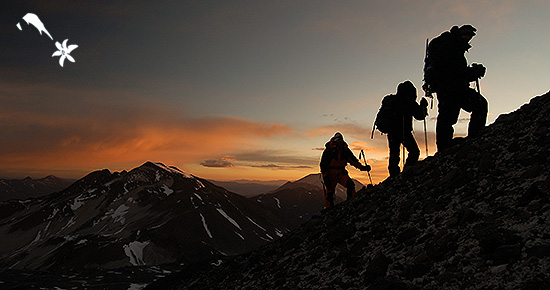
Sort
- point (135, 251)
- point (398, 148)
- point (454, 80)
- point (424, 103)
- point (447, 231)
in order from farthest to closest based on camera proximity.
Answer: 1. point (135, 251)
2. point (398, 148)
3. point (424, 103)
4. point (454, 80)
5. point (447, 231)

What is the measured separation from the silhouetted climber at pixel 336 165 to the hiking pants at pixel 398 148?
1.22 m

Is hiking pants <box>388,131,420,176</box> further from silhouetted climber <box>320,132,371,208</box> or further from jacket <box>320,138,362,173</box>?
jacket <box>320,138,362,173</box>

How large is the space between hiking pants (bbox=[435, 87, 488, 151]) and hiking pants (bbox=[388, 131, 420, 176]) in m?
1.65

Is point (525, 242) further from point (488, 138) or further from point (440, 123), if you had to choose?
point (440, 123)

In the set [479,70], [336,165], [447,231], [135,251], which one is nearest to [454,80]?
[479,70]

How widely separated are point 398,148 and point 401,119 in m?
1.22

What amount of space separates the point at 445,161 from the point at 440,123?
83.9 inches

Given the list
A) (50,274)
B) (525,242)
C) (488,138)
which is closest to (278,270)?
(525,242)

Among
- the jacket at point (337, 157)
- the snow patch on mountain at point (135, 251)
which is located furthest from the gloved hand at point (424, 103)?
the snow patch on mountain at point (135, 251)

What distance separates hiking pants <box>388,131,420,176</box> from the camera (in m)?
13.6

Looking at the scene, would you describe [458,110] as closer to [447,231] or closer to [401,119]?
[401,119]

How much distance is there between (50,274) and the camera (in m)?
124

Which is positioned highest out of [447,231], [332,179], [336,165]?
[336,165]

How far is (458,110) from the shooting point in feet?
38.9
